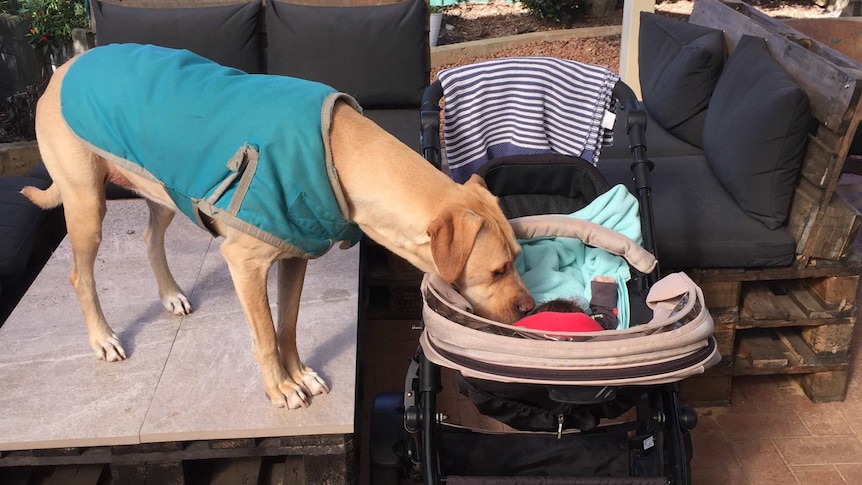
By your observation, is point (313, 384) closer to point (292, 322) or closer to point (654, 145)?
point (292, 322)

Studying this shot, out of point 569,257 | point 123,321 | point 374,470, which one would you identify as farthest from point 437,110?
point 123,321

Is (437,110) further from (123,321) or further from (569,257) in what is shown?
(123,321)

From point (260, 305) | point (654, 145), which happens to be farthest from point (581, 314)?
point (654, 145)

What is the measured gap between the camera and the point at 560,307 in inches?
87.5

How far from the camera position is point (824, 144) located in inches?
115

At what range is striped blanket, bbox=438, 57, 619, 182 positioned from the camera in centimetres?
289

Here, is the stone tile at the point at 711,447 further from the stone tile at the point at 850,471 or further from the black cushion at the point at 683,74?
the black cushion at the point at 683,74

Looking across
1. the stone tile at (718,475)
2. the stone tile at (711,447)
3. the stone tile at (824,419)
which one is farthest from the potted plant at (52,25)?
the stone tile at (824,419)

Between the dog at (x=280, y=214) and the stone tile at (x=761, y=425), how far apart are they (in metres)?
1.53

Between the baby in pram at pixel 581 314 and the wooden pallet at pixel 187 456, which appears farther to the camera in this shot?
the wooden pallet at pixel 187 456

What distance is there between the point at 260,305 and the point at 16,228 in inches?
66.9

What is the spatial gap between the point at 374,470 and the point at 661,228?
1536 mm

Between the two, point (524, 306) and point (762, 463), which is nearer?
point (524, 306)

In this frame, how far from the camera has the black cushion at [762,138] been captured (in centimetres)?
297
